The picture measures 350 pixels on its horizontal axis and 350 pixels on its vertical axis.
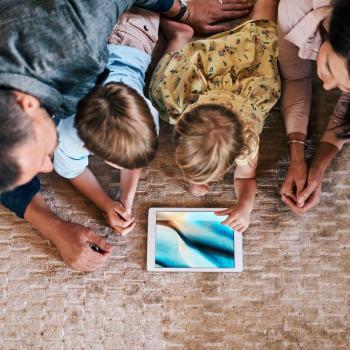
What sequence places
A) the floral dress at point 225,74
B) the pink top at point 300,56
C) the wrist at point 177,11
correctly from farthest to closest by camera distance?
the wrist at point 177,11
the floral dress at point 225,74
the pink top at point 300,56

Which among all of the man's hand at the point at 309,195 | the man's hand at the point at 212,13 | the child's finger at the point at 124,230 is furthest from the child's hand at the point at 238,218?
the man's hand at the point at 212,13

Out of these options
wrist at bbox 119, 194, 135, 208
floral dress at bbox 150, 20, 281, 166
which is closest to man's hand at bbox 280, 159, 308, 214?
floral dress at bbox 150, 20, 281, 166

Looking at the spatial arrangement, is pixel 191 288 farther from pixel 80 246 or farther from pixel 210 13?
pixel 210 13

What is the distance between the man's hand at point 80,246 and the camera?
1064 millimetres

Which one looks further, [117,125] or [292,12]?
[292,12]

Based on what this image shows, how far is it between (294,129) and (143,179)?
38cm

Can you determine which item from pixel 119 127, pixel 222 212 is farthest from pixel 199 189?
pixel 119 127

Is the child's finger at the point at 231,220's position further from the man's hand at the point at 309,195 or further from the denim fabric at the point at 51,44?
A: the denim fabric at the point at 51,44

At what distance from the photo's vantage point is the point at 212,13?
124cm

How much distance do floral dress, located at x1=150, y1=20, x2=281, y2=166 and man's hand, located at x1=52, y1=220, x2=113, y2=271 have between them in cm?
32

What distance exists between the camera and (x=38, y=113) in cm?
82

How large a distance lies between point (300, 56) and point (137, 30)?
1.29 ft

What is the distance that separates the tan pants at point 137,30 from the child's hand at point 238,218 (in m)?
0.44

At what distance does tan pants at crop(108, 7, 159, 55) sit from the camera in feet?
3.73
